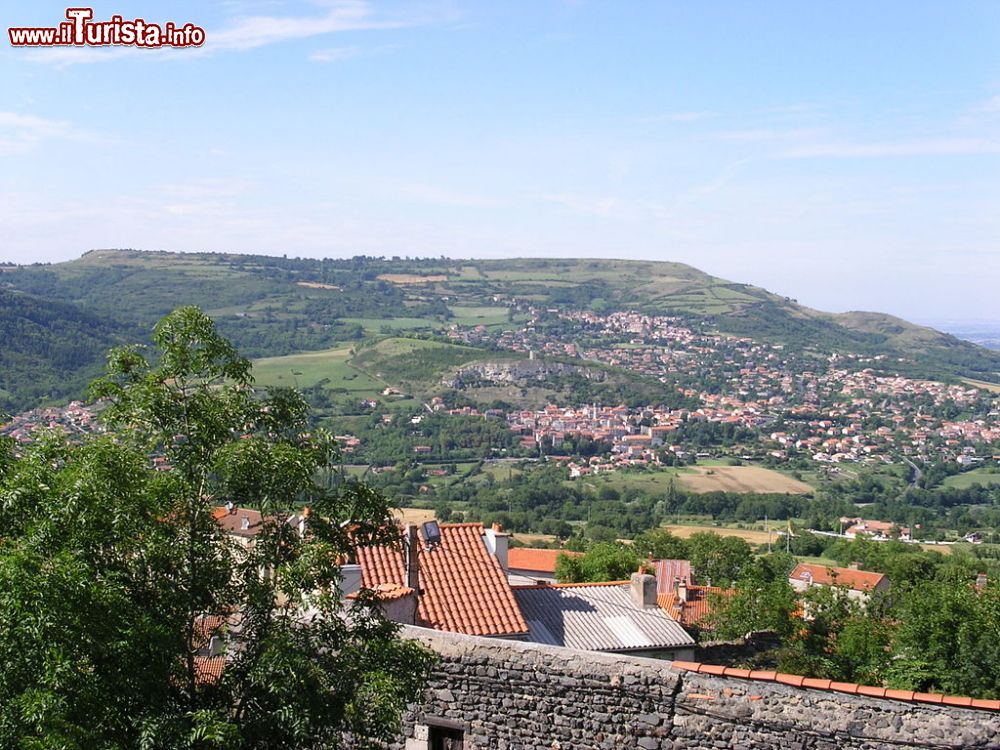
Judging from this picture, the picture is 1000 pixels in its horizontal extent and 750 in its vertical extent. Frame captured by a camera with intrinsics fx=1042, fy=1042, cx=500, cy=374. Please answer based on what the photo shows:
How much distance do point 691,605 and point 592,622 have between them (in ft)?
60.0

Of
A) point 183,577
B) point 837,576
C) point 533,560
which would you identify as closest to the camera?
point 183,577

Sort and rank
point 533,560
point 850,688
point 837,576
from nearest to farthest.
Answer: point 850,688 < point 837,576 < point 533,560

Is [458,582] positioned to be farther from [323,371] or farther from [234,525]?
[323,371]

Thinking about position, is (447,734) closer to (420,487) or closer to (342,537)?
(342,537)

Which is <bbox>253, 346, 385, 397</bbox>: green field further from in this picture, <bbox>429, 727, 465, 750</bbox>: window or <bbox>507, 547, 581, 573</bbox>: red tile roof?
<bbox>429, 727, 465, 750</bbox>: window

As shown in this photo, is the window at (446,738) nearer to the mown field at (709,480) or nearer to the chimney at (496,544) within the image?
the chimney at (496,544)

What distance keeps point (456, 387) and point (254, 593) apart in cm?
15967

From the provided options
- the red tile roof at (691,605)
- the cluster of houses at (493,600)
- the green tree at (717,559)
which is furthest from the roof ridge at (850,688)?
the green tree at (717,559)

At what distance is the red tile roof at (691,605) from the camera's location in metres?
29.0

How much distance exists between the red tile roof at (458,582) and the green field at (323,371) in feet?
393

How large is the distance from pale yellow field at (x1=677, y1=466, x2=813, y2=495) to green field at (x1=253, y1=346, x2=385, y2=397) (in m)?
48.0

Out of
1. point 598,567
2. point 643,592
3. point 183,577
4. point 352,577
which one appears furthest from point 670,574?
point 183,577

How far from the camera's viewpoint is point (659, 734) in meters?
7.82

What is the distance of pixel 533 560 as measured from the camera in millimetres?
54875
